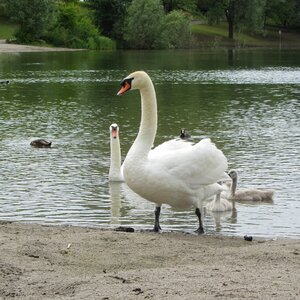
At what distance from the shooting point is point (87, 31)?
9688 centimetres

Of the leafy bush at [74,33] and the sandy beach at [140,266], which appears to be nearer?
the sandy beach at [140,266]

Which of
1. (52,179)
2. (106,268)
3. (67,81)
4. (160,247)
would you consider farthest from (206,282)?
(67,81)

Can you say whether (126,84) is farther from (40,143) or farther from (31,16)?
(31,16)

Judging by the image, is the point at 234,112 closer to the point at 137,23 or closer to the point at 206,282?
the point at 206,282

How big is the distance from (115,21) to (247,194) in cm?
9044

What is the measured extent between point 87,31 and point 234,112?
6975 centimetres

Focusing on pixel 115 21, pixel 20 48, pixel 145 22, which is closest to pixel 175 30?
pixel 145 22

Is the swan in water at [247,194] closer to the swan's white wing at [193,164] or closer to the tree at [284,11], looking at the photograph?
the swan's white wing at [193,164]

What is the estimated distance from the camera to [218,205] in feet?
41.1

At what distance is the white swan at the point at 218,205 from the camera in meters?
12.5

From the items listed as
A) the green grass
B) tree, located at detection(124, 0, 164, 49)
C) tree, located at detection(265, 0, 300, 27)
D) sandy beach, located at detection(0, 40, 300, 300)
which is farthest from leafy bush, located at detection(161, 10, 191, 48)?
sandy beach, located at detection(0, 40, 300, 300)

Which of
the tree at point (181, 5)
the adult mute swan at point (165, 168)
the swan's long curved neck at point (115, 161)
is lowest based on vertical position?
the swan's long curved neck at point (115, 161)

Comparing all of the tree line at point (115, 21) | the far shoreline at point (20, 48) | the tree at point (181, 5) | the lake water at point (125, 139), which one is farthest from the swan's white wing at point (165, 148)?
the tree at point (181, 5)

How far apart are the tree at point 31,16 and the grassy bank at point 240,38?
20983mm
